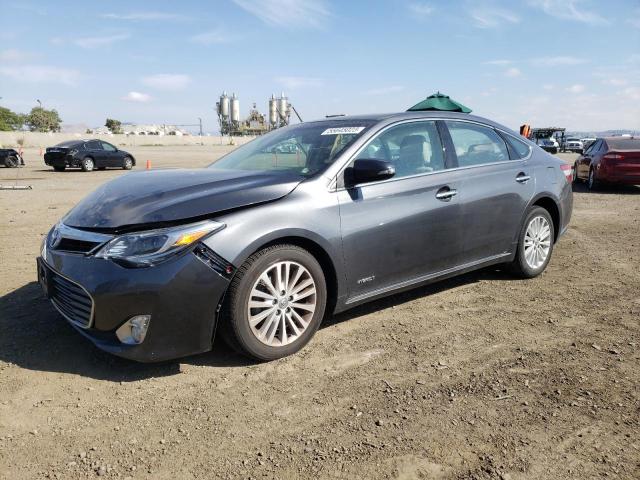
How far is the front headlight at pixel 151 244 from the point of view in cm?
292

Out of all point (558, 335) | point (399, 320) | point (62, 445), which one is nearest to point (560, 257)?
point (558, 335)

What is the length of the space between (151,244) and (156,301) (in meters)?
0.33

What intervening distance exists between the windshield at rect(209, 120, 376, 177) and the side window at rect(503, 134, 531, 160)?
1.73m

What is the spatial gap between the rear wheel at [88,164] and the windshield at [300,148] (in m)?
19.0

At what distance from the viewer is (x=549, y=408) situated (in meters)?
2.77

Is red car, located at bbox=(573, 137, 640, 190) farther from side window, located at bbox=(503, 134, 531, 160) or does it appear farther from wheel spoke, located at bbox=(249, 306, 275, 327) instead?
wheel spoke, located at bbox=(249, 306, 275, 327)

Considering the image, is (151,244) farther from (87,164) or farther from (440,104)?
(87,164)

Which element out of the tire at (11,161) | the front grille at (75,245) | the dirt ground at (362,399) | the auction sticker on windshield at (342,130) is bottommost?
the dirt ground at (362,399)

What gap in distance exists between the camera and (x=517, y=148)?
508 centimetres

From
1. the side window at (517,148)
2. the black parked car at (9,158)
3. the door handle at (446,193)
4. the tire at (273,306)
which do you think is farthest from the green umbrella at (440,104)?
the black parked car at (9,158)

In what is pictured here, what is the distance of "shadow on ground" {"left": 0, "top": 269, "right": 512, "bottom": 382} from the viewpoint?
3242mm

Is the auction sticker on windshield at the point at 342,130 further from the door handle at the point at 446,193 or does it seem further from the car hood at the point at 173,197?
the door handle at the point at 446,193

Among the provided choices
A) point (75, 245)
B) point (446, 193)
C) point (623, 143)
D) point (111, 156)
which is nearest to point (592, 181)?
point (623, 143)

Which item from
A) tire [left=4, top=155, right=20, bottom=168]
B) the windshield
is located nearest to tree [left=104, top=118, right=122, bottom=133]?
tire [left=4, top=155, right=20, bottom=168]
